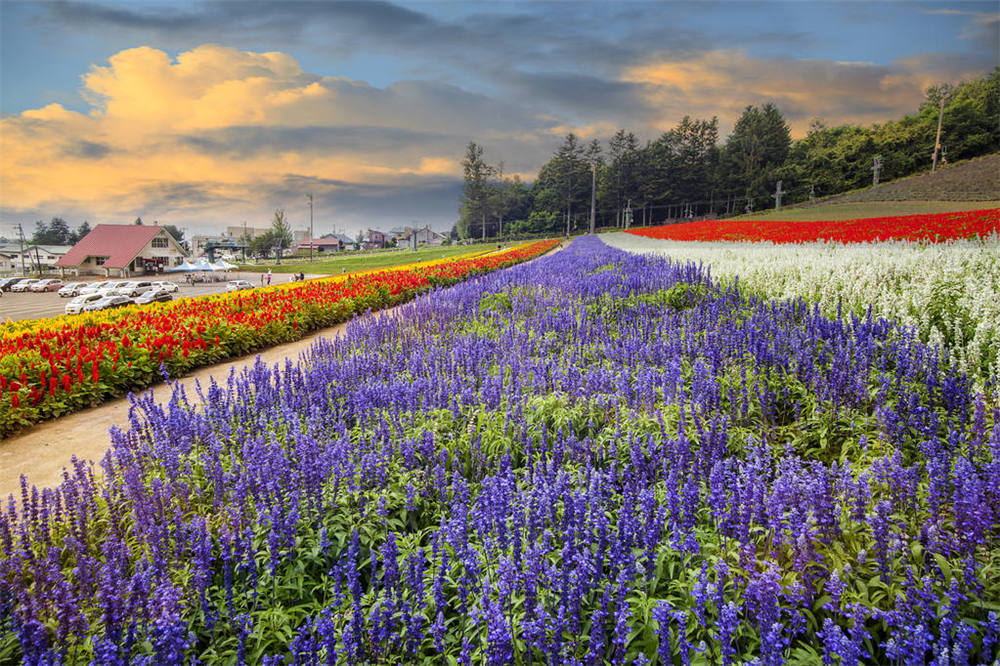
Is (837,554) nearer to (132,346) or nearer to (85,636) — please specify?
(85,636)

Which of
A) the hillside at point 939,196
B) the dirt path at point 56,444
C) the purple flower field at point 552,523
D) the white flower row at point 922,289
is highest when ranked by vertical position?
the hillside at point 939,196

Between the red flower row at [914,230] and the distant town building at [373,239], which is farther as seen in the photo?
the distant town building at [373,239]

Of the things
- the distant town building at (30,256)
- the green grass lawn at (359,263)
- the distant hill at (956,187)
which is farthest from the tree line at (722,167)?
the distant town building at (30,256)

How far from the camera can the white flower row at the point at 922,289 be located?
4461 mm

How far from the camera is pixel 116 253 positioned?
62.6 metres

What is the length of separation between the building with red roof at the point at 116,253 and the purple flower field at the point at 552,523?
244 feet

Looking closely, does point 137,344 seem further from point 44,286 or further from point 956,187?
point 44,286

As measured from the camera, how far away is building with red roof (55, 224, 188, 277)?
202ft

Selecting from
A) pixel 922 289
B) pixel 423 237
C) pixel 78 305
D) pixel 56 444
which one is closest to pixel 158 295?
pixel 78 305

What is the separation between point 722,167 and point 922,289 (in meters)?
90.9

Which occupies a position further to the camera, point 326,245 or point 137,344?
point 326,245

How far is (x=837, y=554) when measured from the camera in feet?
7.53

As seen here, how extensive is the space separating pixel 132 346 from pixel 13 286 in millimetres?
64130

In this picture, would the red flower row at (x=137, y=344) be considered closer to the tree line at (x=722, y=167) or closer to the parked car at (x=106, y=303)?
the parked car at (x=106, y=303)
